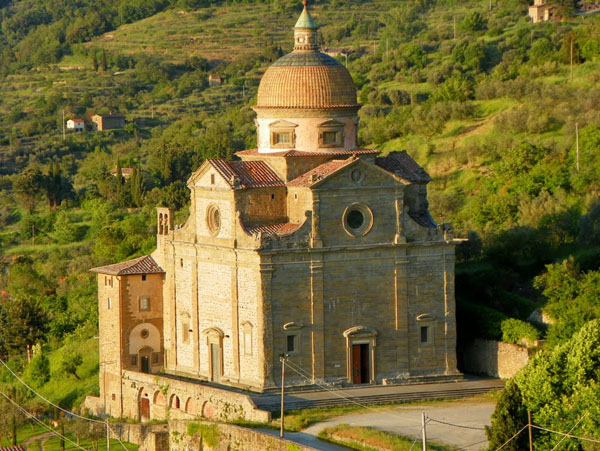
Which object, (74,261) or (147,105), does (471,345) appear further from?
(147,105)

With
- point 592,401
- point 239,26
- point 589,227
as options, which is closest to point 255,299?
point 592,401

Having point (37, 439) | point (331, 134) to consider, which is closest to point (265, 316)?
point (331, 134)

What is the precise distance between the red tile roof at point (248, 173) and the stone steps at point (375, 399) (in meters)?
7.11

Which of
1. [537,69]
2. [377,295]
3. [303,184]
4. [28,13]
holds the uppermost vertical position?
[28,13]

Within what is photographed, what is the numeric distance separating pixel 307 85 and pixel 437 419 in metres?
12.0

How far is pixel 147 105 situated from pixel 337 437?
85.8 meters

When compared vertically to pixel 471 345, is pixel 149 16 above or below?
above

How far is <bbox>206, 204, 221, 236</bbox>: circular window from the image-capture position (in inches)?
2004

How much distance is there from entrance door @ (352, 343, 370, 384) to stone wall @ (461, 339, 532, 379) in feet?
15.1

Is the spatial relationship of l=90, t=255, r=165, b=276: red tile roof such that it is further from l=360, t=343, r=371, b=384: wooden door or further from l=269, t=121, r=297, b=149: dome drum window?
l=360, t=343, r=371, b=384: wooden door

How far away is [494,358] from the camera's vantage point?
51.9 meters

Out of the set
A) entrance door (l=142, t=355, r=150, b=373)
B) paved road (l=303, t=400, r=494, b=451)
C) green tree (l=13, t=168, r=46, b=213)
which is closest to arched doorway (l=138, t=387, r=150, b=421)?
entrance door (l=142, t=355, r=150, b=373)

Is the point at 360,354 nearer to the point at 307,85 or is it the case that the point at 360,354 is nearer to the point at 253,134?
the point at 307,85

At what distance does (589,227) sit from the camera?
60562mm
